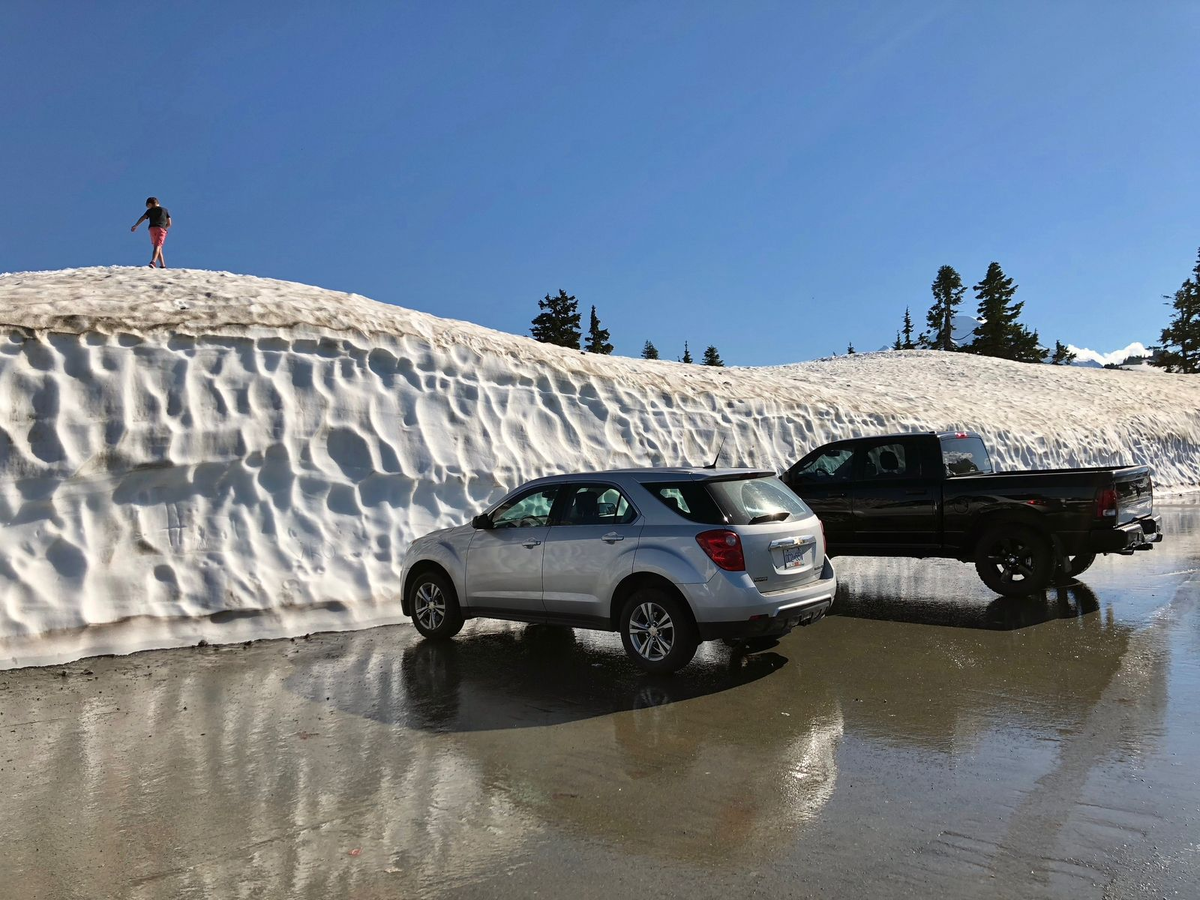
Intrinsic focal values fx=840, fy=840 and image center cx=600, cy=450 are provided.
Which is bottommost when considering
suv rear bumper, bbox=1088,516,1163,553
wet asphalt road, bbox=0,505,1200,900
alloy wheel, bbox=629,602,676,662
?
wet asphalt road, bbox=0,505,1200,900

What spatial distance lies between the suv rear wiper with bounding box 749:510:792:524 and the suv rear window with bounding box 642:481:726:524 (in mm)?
295

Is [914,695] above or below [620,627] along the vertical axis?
below

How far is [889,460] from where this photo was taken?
1057 cm

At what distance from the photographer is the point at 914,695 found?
6.12 meters

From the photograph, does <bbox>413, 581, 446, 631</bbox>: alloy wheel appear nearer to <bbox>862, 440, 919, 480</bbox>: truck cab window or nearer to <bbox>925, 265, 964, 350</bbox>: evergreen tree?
<bbox>862, 440, 919, 480</bbox>: truck cab window

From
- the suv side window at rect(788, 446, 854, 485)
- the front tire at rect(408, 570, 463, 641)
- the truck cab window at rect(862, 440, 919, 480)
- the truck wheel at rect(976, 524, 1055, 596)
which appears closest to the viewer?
the front tire at rect(408, 570, 463, 641)

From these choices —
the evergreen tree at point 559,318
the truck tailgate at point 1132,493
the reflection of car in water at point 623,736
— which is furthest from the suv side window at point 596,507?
the evergreen tree at point 559,318

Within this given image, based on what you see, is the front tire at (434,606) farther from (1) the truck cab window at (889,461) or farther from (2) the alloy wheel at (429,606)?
(1) the truck cab window at (889,461)

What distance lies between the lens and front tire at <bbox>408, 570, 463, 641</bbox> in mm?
8273

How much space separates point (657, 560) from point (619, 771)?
83.9 inches

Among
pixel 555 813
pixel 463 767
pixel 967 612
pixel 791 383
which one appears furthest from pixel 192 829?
pixel 791 383

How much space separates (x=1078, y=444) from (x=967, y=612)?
2563cm

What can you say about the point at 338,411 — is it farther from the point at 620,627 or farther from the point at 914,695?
the point at 914,695

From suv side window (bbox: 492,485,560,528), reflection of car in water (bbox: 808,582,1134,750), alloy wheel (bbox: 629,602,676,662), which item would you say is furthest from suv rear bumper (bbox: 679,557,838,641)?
suv side window (bbox: 492,485,560,528)
